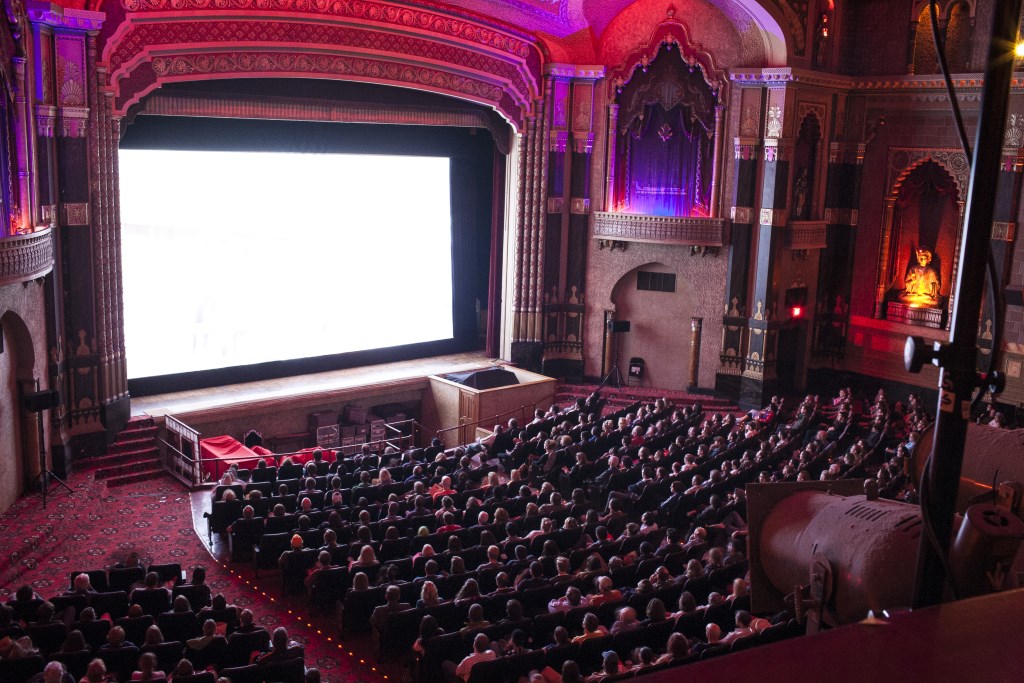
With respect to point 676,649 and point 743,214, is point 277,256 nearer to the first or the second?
point 743,214

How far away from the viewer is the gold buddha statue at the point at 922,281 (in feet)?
70.0

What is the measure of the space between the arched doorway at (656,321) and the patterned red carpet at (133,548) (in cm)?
1119

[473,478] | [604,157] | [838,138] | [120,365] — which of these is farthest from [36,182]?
A: [838,138]

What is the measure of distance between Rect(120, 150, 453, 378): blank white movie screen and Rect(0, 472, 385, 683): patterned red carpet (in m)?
4.49

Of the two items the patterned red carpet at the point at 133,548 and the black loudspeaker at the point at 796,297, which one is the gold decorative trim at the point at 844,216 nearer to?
the black loudspeaker at the point at 796,297

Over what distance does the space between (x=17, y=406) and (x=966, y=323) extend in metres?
14.2

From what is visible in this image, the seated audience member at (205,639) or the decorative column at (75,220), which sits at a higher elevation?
the decorative column at (75,220)

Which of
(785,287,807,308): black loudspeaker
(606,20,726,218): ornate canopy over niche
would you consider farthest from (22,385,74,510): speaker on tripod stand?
(785,287,807,308): black loudspeaker

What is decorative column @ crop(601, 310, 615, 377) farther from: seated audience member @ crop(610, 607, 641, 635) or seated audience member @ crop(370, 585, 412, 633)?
seated audience member @ crop(610, 607, 641, 635)

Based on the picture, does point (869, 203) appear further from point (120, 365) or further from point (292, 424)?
point (120, 365)

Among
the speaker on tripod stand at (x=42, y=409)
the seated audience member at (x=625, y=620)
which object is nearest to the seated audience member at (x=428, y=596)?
the seated audience member at (x=625, y=620)

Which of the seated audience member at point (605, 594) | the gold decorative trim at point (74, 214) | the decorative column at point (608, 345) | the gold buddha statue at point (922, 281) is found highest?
the gold decorative trim at point (74, 214)

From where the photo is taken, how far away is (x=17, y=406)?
13.9m

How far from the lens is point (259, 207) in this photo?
779 inches
